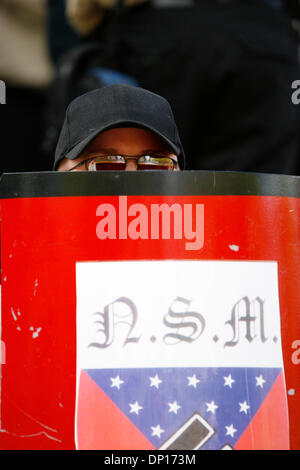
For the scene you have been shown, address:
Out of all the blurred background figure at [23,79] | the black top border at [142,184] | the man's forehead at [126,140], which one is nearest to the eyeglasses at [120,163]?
the man's forehead at [126,140]

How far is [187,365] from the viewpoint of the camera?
5.90 feet

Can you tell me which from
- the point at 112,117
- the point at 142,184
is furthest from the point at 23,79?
the point at 142,184

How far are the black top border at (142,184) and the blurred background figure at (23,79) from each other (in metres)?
3.03

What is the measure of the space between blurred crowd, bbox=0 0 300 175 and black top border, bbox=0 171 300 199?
5.91 ft

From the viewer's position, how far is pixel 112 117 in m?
2.41

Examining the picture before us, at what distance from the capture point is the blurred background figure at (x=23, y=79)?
4.95 meters

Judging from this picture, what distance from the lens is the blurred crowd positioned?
374cm

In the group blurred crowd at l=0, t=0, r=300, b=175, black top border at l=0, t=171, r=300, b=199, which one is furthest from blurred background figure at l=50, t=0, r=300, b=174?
black top border at l=0, t=171, r=300, b=199

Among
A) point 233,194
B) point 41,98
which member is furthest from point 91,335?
point 41,98

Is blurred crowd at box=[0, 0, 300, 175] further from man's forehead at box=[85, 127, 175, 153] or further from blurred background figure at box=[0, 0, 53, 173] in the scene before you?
man's forehead at box=[85, 127, 175, 153]

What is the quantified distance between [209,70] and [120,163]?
1525 millimetres

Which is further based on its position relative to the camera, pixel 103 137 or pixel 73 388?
pixel 103 137

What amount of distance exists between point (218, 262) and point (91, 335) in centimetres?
32

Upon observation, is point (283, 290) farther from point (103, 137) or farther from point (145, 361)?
point (103, 137)
